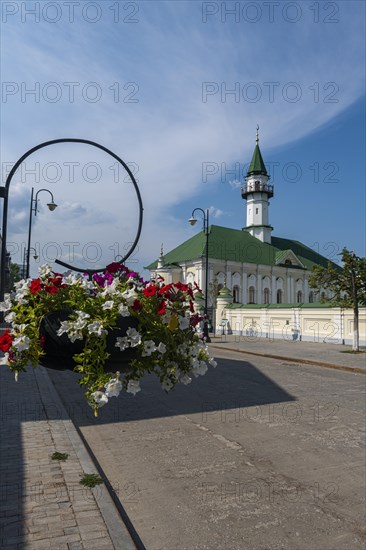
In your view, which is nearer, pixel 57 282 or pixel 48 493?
pixel 57 282

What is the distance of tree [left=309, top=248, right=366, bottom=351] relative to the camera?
2217 centimetres

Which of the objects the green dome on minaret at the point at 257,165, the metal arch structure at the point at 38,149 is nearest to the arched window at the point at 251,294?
the green dome on minaret at the point at 257,165

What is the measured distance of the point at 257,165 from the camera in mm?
68438

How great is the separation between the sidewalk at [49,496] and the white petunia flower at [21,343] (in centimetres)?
262

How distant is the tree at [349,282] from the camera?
22.2 meters

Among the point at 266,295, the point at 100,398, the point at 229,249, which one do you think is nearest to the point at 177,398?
the point at 100,398

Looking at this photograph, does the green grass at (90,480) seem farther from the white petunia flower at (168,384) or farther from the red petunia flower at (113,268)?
the red petunia flower at (113,268)

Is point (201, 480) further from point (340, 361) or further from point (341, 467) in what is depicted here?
point (340, 361)

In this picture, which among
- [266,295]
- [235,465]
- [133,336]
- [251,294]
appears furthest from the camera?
[266,295]

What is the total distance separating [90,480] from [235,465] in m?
2.03

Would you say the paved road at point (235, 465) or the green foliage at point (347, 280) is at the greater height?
the green foliage at point (347, 280)

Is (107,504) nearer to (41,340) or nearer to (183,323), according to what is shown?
(41,340)

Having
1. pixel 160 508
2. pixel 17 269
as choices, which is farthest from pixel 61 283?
pixel 17 269

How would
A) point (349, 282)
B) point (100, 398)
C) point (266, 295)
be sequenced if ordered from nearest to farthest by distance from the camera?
point (100, 398) → point (349, 282) → point (266, 295)
